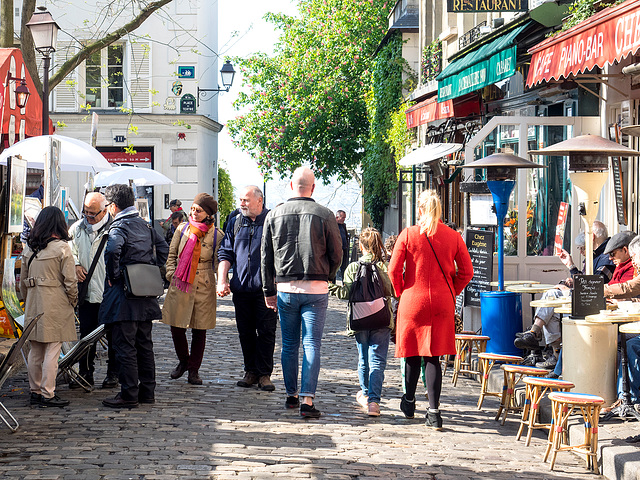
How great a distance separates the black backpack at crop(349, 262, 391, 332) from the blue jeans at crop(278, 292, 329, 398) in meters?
0.28

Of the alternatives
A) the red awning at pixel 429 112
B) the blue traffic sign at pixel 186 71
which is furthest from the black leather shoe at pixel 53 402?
the blue traffic sign at pixel 186 71

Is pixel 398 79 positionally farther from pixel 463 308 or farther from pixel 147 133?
pixel 463 308

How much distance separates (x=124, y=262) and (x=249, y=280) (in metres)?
1.23

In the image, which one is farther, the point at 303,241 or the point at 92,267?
the point at 92,267

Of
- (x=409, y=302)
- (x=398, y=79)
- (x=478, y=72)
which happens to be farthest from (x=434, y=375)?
(x=398, y=79)

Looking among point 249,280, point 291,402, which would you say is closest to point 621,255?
point 291,402

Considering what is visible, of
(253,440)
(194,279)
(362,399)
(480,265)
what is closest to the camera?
(253,440)

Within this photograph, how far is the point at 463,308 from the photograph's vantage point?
435 inches

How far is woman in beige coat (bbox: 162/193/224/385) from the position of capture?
346 inches

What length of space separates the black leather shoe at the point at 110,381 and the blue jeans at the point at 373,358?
8.01ft

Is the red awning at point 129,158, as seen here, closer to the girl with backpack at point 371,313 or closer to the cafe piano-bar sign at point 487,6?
the cafe piano-bar sign at point 487,6

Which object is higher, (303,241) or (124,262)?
(303,241)

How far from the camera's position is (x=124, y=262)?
26.0 feet

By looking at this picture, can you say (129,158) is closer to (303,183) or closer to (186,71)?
(186,71)
